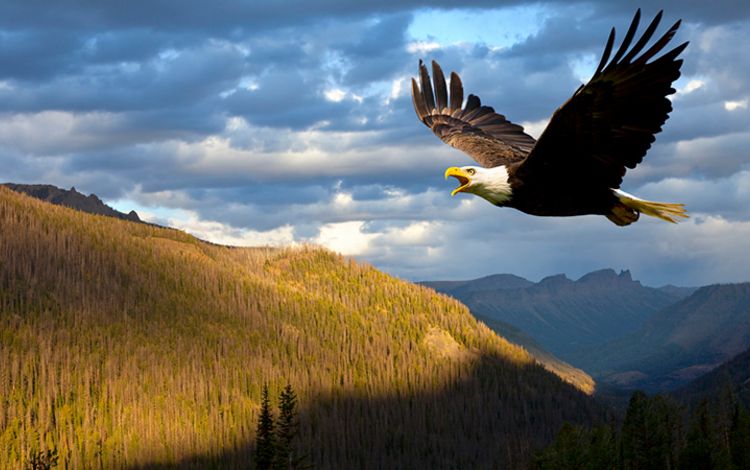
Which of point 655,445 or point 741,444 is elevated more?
point 655,445

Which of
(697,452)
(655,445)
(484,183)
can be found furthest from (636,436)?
(484,183)

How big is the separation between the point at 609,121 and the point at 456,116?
13.5 meters

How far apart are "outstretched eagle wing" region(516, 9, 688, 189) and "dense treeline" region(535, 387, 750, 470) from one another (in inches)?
1542

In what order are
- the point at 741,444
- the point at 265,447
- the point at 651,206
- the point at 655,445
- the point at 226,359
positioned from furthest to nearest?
the point at 226,359, the point at 741,444, the point at 655,445, the point at 265,447, the point at 651,206

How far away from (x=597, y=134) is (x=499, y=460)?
110530 millimetres

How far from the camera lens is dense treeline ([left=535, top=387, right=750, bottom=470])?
186 feet

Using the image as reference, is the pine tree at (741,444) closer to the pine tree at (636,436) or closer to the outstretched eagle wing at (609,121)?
the pine tree at (636,436)

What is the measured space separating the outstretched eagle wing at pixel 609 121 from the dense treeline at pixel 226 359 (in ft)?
238

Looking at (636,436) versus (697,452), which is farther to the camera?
(697,452)

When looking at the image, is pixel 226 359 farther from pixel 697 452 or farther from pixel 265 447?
pixel 265 447

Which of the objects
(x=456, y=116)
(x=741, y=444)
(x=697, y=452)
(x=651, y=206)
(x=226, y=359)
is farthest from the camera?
(x=226, y=359)

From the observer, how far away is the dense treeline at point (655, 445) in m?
56.7

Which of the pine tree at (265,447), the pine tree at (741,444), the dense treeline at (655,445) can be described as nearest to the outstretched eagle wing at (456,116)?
the pine tree at (265,447)

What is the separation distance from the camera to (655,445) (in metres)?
62.3
